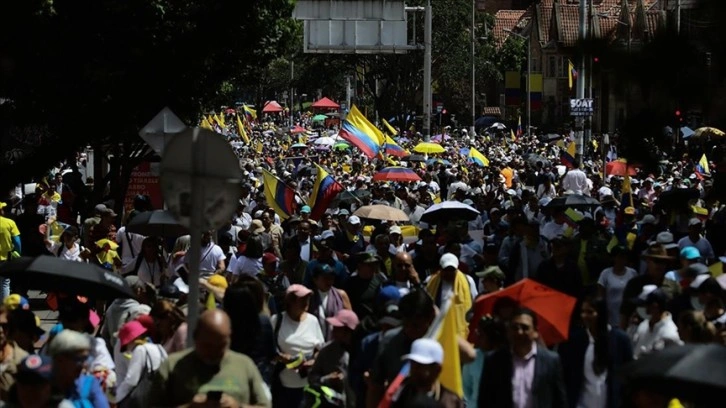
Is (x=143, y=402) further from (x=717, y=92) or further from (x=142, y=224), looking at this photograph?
(x=142, y=224)

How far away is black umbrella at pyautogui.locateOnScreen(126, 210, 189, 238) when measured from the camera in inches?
617

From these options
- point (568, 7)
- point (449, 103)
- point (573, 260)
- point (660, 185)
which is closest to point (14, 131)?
point (573, 260)

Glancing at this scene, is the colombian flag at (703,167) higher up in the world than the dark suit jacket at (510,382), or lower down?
higher up

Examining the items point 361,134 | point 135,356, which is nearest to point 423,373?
point 135,356

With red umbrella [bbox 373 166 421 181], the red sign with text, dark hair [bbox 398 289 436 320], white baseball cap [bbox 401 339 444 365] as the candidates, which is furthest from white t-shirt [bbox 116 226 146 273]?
red umbrella [bbox 373 166 421 181]

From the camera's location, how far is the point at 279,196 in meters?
20.6

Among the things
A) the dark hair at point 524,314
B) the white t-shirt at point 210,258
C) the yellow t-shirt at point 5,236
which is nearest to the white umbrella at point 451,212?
the white t-shirt at point 210,258

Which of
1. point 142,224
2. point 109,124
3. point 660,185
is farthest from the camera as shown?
point 660,185

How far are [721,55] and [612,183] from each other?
829 inches

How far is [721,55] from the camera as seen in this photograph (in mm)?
10047

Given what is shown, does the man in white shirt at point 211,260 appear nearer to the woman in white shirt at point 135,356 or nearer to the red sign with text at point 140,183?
the woman in white shirt at point 135,356

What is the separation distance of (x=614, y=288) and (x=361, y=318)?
2.56m

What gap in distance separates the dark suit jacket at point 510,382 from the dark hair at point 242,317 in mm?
1972

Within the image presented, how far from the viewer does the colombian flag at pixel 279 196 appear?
20.6 metres
